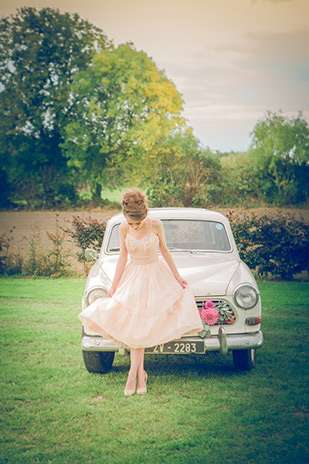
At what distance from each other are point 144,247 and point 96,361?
1495 millimetres

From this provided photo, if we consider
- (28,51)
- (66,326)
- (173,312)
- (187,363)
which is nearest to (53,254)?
(66,326)

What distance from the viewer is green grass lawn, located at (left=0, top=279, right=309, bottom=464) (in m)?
3.59

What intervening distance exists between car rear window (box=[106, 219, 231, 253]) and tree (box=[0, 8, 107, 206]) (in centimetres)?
2469

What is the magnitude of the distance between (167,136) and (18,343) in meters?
23.9

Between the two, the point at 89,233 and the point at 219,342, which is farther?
the point at 89,233

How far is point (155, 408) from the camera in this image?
172 inches

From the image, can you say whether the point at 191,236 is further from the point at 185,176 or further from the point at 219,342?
the point at 185,176

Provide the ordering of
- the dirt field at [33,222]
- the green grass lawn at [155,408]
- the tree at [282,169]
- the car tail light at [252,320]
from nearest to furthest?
1. the green grass lawn at [155,408]
2. the car tail light at [252,320]
3. the dirt field at [33,222]
4. the tree at [282,169]

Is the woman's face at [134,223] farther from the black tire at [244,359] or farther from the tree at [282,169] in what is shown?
the tree at [282,169]

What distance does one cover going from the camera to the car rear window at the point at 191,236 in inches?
252

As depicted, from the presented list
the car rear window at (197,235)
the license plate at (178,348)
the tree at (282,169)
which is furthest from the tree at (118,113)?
the license plate at (178,348)

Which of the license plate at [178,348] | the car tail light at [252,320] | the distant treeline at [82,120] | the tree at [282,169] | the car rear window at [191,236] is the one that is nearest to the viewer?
the license plate at [178,348]

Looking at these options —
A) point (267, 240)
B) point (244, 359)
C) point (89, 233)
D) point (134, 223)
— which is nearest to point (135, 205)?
point (134, 223)

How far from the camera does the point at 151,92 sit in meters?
29.3
